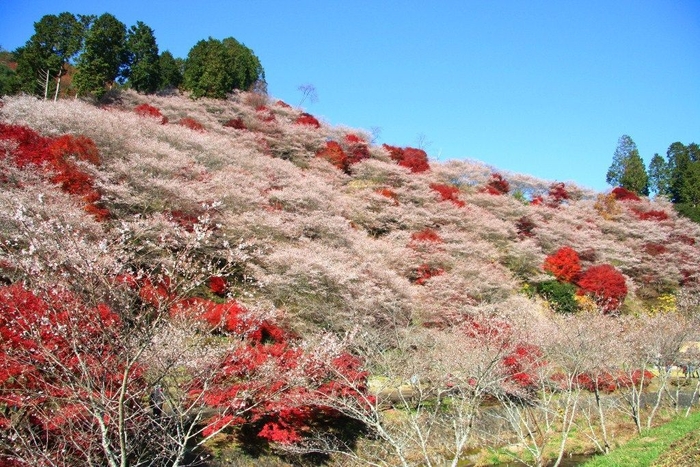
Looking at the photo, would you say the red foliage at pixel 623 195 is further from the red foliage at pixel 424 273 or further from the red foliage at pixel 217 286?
the red foliage at pixel 217 286

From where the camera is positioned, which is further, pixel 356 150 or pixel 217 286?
pixel 356 150

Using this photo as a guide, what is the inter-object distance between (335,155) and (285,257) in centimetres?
1834

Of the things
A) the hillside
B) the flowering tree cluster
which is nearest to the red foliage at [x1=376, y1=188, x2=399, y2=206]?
the hillside

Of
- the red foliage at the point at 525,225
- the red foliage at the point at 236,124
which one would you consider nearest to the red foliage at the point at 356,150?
the red foliage at the point at 236,124

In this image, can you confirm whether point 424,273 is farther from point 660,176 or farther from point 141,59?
point 660,176

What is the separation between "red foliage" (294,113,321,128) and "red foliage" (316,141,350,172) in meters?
3.45

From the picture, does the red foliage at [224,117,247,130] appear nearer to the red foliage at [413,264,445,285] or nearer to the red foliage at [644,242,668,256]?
the red foliage at [413,264,445,285]

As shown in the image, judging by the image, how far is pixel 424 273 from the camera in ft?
72.8

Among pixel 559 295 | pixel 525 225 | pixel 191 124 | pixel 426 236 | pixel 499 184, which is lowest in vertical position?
pixel 559 295

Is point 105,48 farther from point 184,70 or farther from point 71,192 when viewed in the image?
point 71,192

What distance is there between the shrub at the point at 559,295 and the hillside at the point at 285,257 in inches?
6.3

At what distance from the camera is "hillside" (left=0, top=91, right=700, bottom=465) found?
21.1 ft

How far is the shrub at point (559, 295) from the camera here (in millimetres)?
24734

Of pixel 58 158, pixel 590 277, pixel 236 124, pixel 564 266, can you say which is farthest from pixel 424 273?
pixel 236 124
